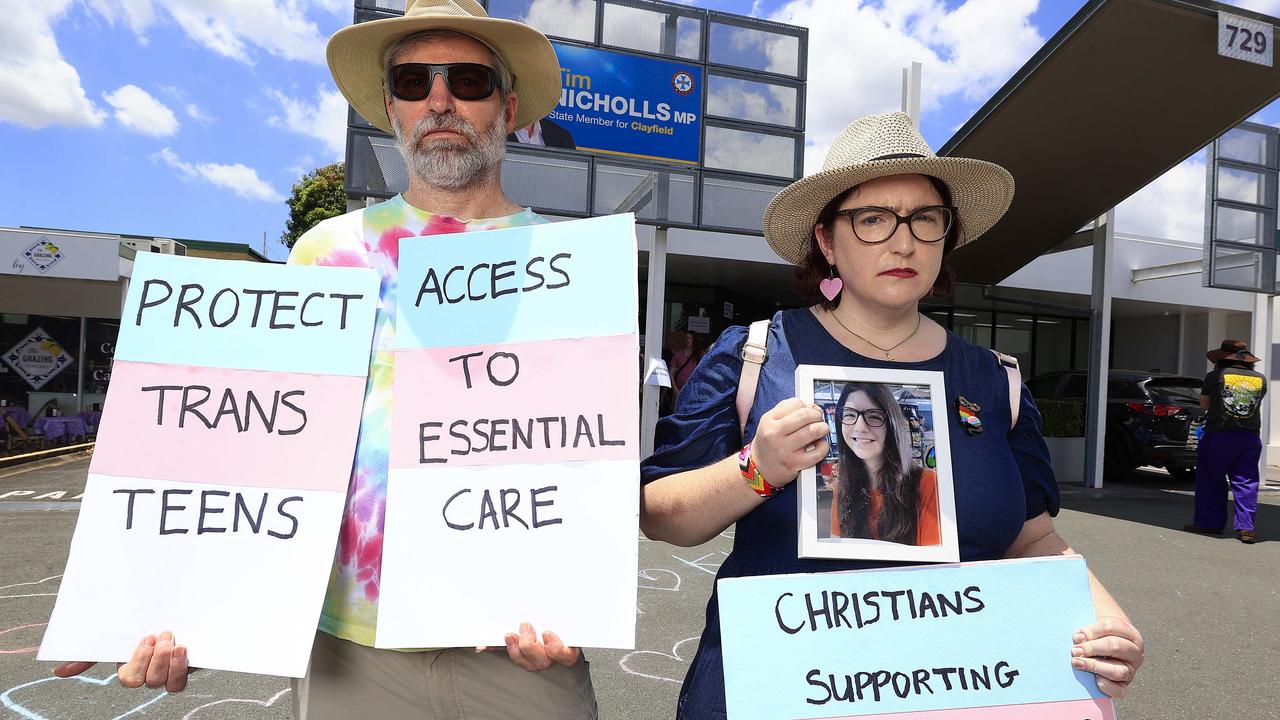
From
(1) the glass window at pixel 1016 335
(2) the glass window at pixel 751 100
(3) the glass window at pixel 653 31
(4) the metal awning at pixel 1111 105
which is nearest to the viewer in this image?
(4) the metal awning at pixel 1111 105

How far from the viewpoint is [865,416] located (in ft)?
4.32

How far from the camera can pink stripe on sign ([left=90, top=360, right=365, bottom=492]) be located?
4.18 ft

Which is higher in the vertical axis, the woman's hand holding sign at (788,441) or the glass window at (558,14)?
the glass window at (558,14)

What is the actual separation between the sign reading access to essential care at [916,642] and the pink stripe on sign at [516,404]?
0.35 meters

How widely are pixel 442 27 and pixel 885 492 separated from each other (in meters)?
1.30

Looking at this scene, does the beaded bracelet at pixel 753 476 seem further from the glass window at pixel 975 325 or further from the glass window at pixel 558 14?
the glass window at pixel 975 325

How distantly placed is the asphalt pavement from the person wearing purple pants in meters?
0.43

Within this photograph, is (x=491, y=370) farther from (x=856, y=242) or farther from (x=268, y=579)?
(x=856, y=242)

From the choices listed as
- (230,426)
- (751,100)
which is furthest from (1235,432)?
(230,426)

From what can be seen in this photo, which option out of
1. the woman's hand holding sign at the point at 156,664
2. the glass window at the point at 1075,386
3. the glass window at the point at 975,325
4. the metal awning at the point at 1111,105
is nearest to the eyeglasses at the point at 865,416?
the woman's hand holding sign at the point at 156,664

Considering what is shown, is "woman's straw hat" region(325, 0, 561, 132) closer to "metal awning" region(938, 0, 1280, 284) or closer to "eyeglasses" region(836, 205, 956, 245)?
"eyeglasses" region(836, 205, 956, 245)

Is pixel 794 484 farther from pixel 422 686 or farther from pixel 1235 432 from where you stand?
pixel 1235 432

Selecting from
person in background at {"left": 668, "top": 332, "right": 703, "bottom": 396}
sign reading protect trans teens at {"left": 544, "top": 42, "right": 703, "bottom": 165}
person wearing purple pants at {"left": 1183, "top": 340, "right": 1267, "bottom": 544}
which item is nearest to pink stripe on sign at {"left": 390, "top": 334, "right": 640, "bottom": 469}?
sign reading protect trans teens at {"left": 544, "top": 42, "right": 703, "bottom": 165}

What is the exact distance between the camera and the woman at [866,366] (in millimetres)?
1342
